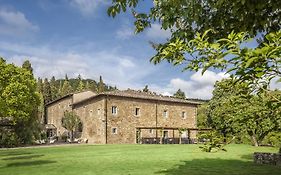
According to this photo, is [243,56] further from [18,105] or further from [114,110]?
[114,110]

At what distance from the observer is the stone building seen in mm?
46156

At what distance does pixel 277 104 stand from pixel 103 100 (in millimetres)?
43194

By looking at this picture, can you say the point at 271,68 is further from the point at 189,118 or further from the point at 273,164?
the point at 189,118

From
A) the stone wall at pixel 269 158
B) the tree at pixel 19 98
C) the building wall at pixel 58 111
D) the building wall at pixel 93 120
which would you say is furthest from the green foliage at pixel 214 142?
the building wall at pixel 58 111

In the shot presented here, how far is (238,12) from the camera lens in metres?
5.03

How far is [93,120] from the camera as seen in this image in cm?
4903

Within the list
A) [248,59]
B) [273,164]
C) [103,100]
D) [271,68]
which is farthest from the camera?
[103,100]

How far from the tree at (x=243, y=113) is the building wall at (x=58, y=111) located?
80.2 ft

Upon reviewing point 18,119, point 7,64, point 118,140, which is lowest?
point 118,140

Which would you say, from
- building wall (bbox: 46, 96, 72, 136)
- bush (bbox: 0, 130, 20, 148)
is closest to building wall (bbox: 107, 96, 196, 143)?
bush (bbox: 0, 130, 20, 148)

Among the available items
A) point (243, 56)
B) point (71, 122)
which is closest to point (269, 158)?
point (243, 56)

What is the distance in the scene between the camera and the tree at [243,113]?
14.8 feet

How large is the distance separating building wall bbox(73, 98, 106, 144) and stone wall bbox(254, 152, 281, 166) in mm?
29128

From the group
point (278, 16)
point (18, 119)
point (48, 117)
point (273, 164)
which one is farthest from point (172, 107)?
point (278, 16)
